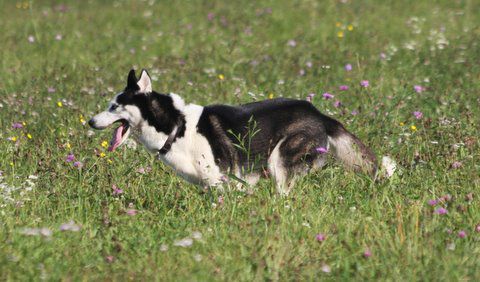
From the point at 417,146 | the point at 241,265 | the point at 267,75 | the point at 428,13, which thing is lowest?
the point at 428,13

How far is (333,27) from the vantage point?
493 inches

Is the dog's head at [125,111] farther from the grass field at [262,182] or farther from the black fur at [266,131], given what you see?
the black fur at [266,131]

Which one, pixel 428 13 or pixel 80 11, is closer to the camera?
pixel 428 13

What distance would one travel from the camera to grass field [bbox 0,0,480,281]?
15.3 feet

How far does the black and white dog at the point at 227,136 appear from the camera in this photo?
20.6 feet

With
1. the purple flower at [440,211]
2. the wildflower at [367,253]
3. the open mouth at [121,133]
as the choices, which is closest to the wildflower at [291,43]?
the open mouth at [121,133]

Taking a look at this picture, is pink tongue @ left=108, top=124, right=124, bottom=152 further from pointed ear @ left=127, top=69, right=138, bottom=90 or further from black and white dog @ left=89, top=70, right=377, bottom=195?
pointed ear @ left=127, top=69, right=138, bottom=90

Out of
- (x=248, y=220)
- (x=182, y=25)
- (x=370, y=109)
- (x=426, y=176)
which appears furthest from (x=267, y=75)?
(x=248, y=220)

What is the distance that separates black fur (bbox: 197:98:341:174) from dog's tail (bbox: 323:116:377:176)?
2cm

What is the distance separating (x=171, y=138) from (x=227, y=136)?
1.44 feet

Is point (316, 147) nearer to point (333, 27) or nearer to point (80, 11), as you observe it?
point (333, 27)

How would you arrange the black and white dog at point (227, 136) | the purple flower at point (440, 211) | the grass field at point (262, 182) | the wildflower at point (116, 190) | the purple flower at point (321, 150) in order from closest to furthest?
the grass field at point (262, 182) → the purple flower at point (440, 211) → the wildflower at point (116, 190) → the purple flower at point (321, 150) → the black and white dog at point (227, 136)

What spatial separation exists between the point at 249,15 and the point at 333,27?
5.33 feet

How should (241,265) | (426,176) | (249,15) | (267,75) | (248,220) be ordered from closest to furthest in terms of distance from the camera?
(241,265), (248,220), (426,176), (267,75), (249,15)
